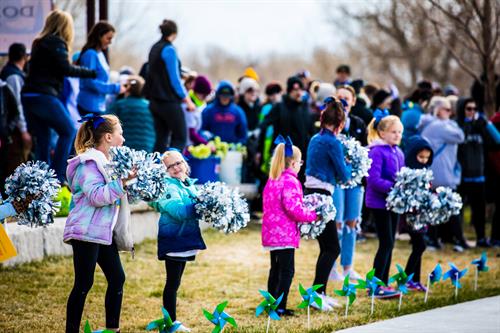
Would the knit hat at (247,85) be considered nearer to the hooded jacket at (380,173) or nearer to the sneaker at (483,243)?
the sneaker at (483,243)

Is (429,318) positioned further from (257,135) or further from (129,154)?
(257,135)

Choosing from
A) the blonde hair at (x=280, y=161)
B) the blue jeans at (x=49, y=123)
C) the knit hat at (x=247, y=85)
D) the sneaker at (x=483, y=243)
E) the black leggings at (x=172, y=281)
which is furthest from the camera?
the knit hat at (x=247, y=85)

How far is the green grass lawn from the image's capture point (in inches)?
341

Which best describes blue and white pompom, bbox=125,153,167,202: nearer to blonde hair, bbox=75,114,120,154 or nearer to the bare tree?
blonde hair, bbox=75,114,120,154

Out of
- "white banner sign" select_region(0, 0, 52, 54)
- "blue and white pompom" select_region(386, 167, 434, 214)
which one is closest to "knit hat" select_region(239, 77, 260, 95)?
"white banner sign" select_region(0, 0, 52, 54)

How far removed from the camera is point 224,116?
15.3 meters

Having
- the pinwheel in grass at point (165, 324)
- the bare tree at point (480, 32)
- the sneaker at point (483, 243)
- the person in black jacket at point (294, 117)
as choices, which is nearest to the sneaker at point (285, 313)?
the pinwheel in grass at point (165, 324)

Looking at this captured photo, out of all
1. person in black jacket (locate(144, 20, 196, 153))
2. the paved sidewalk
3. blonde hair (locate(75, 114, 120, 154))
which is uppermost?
person in black jacket (locate(144, 20, 196, 153))

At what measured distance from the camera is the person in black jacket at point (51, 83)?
1059cm

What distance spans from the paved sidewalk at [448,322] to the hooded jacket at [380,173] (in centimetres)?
132

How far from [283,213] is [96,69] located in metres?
3.62

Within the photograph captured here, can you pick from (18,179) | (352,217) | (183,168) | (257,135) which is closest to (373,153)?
(352,217)

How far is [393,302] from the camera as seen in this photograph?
988 cm

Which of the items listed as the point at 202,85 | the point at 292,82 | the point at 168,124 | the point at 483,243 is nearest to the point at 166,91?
the point at 168,124
